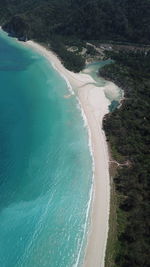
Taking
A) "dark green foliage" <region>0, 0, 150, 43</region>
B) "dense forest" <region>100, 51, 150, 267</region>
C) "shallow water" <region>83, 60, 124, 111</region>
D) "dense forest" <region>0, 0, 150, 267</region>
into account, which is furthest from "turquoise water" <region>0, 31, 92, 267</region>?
"dark green foliage" <region>0, 0, 150, 43</region>

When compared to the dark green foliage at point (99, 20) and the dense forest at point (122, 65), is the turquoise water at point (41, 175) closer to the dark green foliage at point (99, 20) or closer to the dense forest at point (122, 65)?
the dense forest at point (122, 65)

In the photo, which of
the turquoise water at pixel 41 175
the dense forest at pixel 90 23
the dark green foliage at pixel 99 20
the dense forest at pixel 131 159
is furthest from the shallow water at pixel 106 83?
the dark green foliage at pixel 99 20

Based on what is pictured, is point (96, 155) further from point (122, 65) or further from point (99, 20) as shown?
point (99, 20)

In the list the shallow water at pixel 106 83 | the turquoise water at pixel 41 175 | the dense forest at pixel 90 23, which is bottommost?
the turquoise water at pixel 41 175

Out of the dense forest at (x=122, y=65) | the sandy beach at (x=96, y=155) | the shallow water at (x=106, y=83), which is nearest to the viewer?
the sandy beach at (x=96, y=155)

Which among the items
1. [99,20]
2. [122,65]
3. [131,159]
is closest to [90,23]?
[99,20]

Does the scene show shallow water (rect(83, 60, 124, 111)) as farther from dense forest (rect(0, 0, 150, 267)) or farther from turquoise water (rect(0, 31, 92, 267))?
turquoise water (rect(0, 31, 92, 267))
